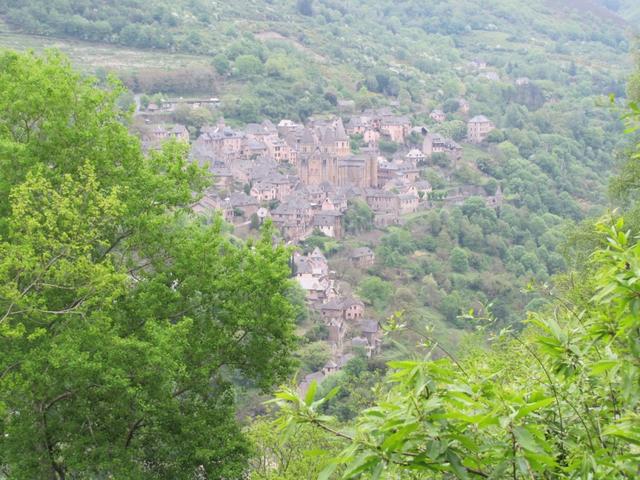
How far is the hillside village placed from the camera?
4909 cm

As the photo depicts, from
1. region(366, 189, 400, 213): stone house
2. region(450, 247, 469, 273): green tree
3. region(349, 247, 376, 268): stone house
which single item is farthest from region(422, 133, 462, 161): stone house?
region(349, 247, 376, 268): stone house

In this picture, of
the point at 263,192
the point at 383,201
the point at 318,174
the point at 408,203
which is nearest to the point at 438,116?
the point at 318,174

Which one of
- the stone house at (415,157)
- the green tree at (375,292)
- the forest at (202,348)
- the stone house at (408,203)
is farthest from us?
the stone house at (415,157)

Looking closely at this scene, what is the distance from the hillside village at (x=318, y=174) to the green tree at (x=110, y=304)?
3177 centimetres

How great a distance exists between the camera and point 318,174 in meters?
60.1

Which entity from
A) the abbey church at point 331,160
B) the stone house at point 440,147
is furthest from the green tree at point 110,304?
the stone house at point 440,147

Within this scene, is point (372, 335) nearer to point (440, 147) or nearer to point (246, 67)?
point (440, 147)

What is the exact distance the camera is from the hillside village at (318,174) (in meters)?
49.1

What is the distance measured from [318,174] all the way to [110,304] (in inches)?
2062

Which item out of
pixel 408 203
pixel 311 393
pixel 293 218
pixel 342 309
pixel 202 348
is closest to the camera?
pixel 311 393

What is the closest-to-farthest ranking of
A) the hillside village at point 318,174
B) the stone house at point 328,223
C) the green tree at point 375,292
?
the green tree at point 375,292 → the hillside village at point 318,174 → the stone house at point 328,223

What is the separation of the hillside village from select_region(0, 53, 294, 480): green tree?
3177 centimetres

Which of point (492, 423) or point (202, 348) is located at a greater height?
point (492, 423)

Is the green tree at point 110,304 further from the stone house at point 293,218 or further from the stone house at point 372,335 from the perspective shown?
the stone house at point 293,218
